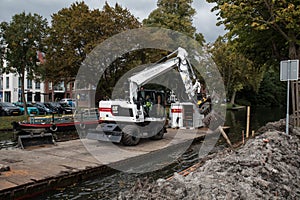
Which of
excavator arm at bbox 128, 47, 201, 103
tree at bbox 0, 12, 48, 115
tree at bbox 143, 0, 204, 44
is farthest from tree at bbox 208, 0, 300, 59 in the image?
tree at bbox 143, 0, 204, 44

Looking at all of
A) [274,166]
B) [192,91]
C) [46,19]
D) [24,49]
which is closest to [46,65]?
[24,49]

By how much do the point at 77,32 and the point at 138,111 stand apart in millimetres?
10228

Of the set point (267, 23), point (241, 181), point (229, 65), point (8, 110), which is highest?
point (229, 65)

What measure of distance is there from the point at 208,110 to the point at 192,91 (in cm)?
259

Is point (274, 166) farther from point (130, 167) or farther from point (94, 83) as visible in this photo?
point (94, 83)

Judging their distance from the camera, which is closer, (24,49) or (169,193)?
(169,193)

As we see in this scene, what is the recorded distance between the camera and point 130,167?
8688mm

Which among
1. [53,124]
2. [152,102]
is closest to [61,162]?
[152,102]

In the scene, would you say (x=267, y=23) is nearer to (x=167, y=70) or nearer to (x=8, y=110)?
(x=167, y=70)

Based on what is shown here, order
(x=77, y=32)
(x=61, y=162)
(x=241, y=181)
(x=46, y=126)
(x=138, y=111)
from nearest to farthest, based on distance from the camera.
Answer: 1. (x=241, y=181)
2. (x=61, y=162)
3. (x=138, y=111)
4. (x=46, y=126)
5. (x=77, y=32)

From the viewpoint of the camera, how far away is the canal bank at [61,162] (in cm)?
623

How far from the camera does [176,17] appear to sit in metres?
29.4

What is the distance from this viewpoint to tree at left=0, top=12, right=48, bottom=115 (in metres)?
19.1

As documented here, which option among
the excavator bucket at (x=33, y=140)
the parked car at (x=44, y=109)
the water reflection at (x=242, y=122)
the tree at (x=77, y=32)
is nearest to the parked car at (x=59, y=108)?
the parked car at (x=44, y=109)
